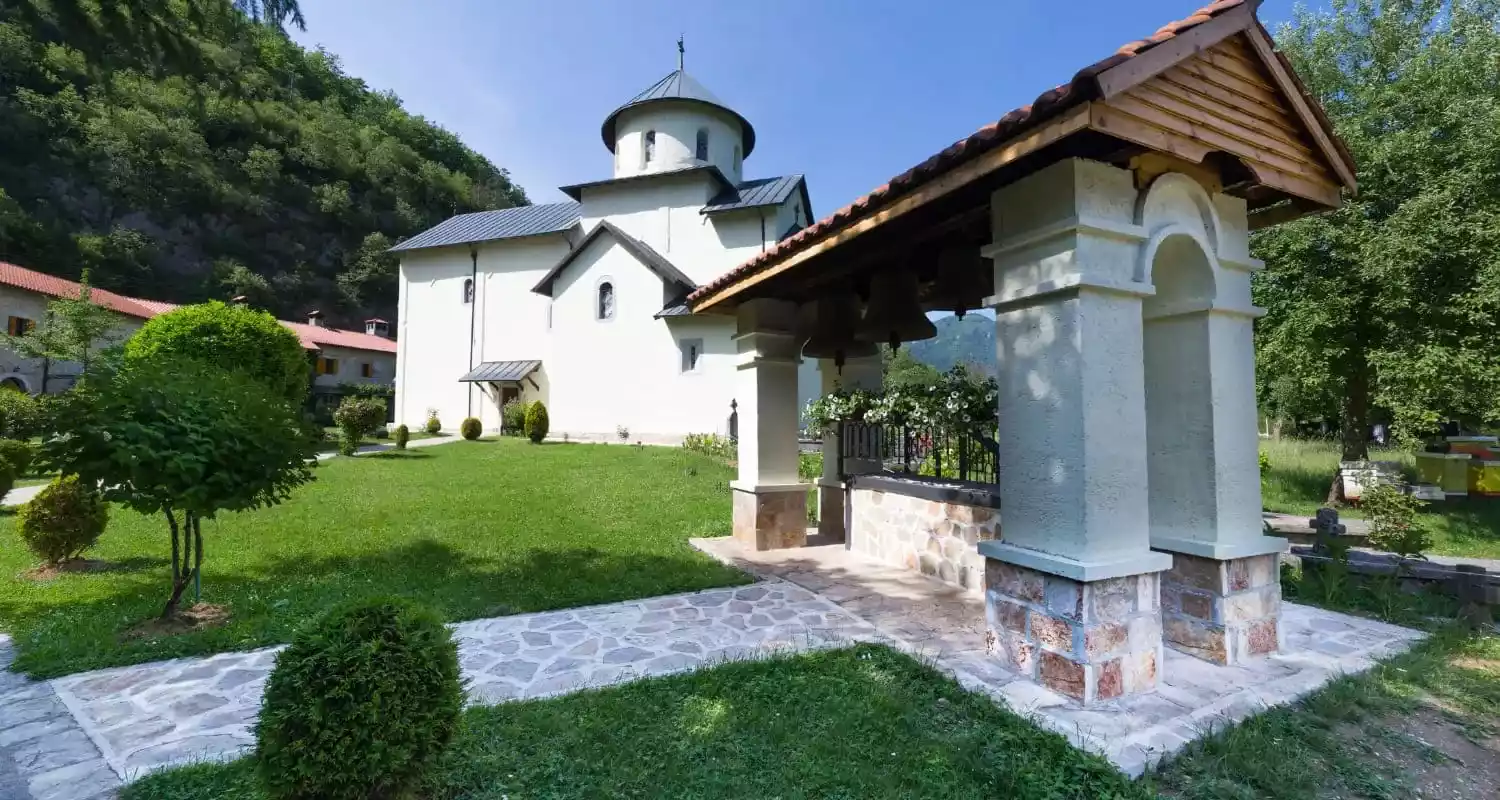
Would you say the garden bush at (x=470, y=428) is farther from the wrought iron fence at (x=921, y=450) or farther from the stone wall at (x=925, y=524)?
the stone wall at (x=925, y=524)

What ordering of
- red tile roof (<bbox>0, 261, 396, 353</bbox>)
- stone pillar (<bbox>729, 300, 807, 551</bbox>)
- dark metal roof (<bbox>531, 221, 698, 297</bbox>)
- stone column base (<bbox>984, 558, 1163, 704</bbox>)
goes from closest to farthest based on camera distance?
stone column base (<bbox>984, 558, 1163, 704</bbox>), stone pillar (<bbox>729, 300, 807, 551</bbox>), dark metal roof (<bbox>531, 221, 698, 297</bbox>), red tile roof (<bbox>0, 261, 396, 353</bbox>)

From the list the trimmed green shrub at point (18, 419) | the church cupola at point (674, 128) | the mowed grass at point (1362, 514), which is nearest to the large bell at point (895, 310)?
the mowed grass at point (1362, 514)

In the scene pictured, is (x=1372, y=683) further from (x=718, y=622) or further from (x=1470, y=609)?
(x=718, y=622)

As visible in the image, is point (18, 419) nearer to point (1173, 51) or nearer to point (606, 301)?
point (606, 301)

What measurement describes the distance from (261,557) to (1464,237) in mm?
16227

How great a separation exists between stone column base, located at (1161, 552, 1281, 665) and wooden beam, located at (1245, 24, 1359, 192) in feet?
7.89

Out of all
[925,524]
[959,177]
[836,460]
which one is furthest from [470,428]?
[959,177]

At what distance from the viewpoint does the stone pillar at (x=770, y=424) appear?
659 cm

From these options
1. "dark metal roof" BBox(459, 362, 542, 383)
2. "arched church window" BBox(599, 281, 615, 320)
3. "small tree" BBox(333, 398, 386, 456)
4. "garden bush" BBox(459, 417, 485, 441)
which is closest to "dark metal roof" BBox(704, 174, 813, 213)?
"arched church window" BBox(599, 281, 615, 320)

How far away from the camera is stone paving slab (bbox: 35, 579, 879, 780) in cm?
292

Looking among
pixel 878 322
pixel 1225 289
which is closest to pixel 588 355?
pixel 878 322

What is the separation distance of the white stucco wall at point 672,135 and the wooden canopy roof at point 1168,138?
20.7m

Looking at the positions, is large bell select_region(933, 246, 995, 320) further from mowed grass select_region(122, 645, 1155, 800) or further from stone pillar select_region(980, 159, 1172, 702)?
mowed grass select_region(122, 645, 1155, 800)

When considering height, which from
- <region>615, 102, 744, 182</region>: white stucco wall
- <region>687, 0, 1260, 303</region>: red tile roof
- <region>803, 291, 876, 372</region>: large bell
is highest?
<region>615, 102, 744, 182</region>: white stucco wall
